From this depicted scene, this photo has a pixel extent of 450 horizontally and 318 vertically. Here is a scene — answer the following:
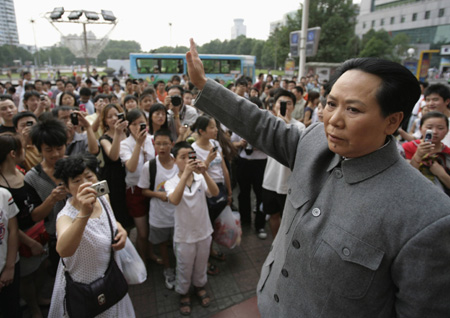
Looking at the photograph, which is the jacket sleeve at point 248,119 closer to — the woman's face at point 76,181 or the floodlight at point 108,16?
the woman's face at point 76,181

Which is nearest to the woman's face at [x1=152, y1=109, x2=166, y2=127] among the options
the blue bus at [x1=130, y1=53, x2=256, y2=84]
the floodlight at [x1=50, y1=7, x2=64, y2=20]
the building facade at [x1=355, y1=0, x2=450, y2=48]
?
the floodlight at [x1=50, y1=7, x2=64, y2=20]

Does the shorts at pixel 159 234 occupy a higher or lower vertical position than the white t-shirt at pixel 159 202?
lower

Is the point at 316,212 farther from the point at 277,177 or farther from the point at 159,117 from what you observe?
the point at 159,117

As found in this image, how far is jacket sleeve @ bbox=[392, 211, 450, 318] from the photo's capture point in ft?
2.88

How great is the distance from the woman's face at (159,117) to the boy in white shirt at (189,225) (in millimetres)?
1383

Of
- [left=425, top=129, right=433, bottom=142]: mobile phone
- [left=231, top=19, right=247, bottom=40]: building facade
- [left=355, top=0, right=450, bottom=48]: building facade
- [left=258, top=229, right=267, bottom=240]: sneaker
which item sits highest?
[left=231, top=19, right=247, bottom=40]: building facade

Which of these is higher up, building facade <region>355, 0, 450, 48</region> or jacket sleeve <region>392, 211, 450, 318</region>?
building facade <region>355, 0, 450, 48</region>

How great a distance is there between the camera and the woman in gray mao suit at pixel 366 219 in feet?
2.98

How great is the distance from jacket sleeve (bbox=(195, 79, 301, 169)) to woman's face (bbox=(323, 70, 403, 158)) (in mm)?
286

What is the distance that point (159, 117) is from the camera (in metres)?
3.97

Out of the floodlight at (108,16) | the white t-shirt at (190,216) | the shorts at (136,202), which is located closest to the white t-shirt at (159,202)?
the shorts at (136,202)

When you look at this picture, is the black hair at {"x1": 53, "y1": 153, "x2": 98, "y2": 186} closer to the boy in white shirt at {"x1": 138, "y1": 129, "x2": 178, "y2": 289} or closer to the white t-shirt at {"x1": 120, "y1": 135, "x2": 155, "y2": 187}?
the boy in white shirt at {"x1": 138, "y1": 129, "x2": 178, "y2": 289}

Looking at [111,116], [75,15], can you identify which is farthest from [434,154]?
[75,15]

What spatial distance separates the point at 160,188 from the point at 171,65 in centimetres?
1834
